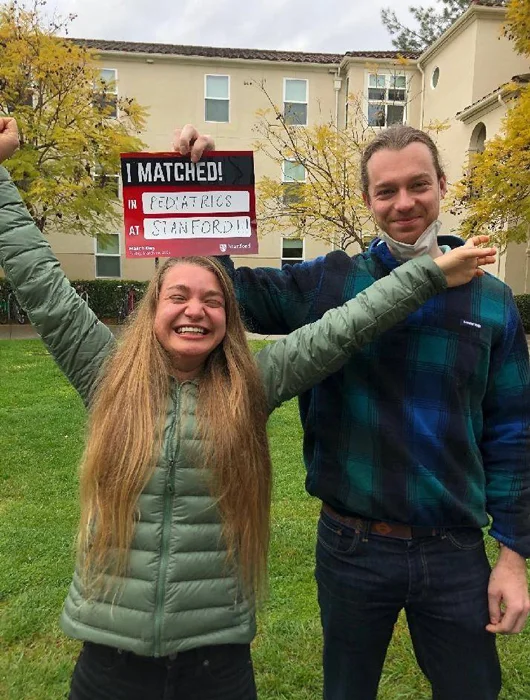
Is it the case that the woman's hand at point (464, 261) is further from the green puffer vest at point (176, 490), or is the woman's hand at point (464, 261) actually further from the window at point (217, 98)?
the window at point (217, 98)

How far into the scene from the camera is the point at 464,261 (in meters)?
1.59

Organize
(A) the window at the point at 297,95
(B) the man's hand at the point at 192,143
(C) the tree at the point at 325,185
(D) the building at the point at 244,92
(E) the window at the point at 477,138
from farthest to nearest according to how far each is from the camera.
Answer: (A) the window at the point at 297,95 → (D) the building at the point at 244,92 → (E) the window at the point at 477,138 → (C) the tree at the point at 325,185 → (B) the man's hand at the point at 192,143

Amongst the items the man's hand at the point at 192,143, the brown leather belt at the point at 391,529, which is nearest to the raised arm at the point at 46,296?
the man's hand at the point at 192,143

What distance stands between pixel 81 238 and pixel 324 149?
10491 millimetres

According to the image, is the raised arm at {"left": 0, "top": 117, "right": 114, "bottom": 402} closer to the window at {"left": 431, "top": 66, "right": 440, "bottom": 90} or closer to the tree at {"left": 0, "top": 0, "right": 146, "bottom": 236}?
the tree at {"left": 0, "top": 0, "right": 146, "bottom": 236}

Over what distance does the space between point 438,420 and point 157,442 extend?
32.0 inches

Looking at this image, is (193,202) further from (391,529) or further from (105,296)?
(105,296)

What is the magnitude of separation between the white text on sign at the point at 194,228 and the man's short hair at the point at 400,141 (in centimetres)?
45

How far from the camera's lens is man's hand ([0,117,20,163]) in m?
1.73

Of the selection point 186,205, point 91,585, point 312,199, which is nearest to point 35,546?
point 91,585

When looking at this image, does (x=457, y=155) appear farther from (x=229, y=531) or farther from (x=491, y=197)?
(x=229, y=531)

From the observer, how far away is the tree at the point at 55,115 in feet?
40.3

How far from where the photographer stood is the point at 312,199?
1114 cm

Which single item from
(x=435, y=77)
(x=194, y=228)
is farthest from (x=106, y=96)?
(x=194, y=228)
